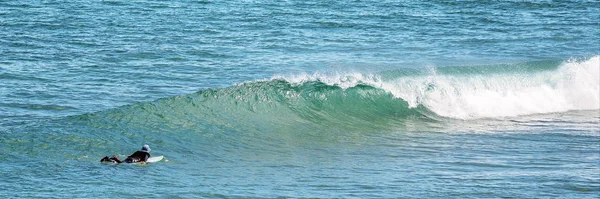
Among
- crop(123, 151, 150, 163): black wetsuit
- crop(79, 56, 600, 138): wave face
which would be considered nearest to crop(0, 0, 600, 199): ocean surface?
crop(79, 56, 600, 138): wave face

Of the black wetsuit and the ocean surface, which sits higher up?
the ocean surface

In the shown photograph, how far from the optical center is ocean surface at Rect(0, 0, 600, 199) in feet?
45.1

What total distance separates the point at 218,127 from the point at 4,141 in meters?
4.20

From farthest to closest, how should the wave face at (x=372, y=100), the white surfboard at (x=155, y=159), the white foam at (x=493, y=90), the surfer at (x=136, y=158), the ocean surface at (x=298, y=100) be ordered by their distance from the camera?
the white foam at (x=493, y=90) → the wave face at (x=372, y=100) → the white surfboard at (x=155, y=159) → the surfer at (x=136, y=158) → the ocean surface at (x=298, y=100)

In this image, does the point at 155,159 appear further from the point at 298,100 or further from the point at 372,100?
the point at 372,100

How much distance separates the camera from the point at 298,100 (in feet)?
67.9

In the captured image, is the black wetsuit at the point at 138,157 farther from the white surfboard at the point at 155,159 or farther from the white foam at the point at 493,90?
the white foam at the point at 493,90

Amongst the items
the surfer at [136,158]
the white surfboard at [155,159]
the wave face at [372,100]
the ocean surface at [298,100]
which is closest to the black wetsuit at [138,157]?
the surfer at [136,158]

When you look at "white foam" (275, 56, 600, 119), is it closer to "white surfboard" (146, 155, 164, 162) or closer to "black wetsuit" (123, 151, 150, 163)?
"white surfboard" (146, 155, 164, 162)

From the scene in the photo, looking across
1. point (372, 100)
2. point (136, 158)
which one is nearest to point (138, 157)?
point (136, 158)

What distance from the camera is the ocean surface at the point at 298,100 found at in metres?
13.8

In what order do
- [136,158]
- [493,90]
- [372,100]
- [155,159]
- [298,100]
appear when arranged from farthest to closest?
[493,90] < [372,100] < [298,100] < [155,159] < [136,158]

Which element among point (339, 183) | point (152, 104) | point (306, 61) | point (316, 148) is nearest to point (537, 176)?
point (339, 183)

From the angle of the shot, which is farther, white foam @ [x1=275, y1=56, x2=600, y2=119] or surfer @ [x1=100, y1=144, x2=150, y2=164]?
white foam @ [x1=275, y1=56, x2=600, y2=119]
